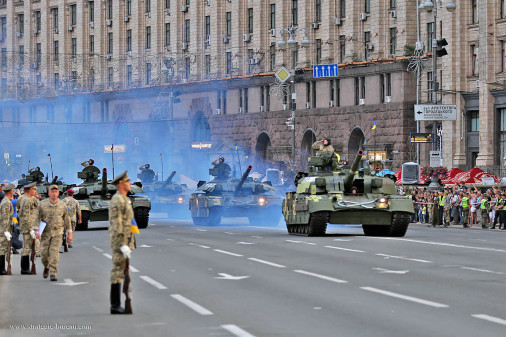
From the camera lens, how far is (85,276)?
69.1ft

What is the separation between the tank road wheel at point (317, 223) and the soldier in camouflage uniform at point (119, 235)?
18.4 meters

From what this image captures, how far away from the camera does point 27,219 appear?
73.3ft

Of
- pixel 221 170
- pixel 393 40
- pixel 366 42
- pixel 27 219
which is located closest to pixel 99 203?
pixel 221 170

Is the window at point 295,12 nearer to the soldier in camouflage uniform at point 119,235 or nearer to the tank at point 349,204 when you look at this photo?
the tank at point 349,204

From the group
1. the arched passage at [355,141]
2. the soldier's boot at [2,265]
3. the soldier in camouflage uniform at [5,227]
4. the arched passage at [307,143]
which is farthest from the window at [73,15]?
the soldier's boot at [2,265]

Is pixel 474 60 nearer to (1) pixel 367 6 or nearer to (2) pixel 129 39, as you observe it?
(1) pixel 367 6

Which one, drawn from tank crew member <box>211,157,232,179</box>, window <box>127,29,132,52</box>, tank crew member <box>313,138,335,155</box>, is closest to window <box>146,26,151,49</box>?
window <box>127,29,132,52</box>

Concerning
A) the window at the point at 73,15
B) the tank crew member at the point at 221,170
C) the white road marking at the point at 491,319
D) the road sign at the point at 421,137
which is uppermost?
the window at the point at 73,15

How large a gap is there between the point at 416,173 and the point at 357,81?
Answer: 2348 cm

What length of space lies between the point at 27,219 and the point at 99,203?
67.2 ft

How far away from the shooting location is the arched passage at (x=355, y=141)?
7378 cm

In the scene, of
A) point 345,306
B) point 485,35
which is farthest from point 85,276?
point 485,35

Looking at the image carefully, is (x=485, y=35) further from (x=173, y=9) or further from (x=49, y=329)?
(x=49, y=329)

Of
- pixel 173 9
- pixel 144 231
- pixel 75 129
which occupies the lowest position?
pixel 144 231
